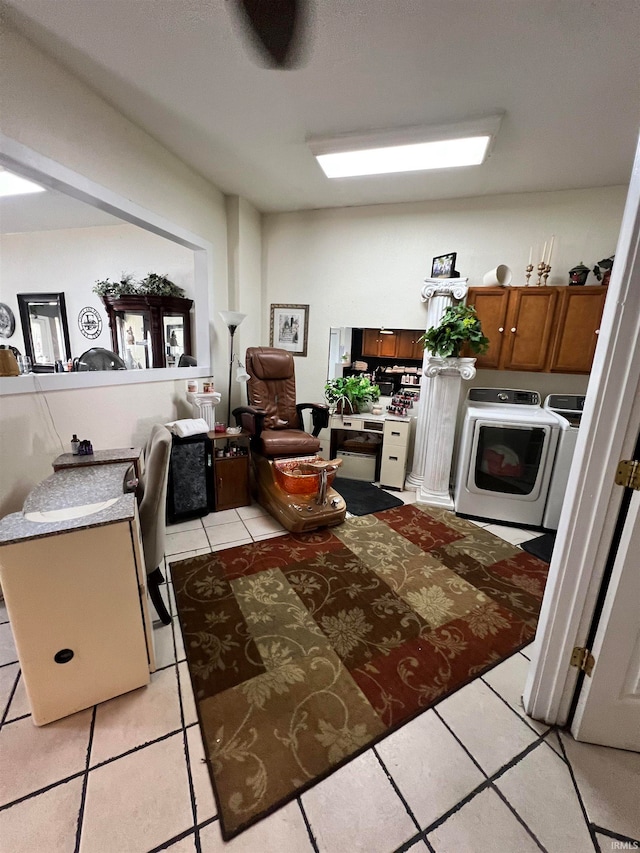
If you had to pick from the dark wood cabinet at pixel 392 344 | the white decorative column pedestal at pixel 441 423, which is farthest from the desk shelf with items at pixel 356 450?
the dark wood cabinet at pixel 392 344

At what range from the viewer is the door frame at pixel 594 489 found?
3.07ft

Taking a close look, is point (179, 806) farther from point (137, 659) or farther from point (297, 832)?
point (137, 659)

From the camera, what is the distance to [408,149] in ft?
7.47

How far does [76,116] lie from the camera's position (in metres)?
1.80

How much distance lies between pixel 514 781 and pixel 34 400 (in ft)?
9.01

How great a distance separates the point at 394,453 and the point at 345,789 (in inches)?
97.3

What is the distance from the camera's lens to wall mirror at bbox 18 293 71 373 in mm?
4336

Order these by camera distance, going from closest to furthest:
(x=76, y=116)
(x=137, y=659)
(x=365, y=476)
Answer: (x=137, y=659), (x=76, y=116), (x=365, y=476)

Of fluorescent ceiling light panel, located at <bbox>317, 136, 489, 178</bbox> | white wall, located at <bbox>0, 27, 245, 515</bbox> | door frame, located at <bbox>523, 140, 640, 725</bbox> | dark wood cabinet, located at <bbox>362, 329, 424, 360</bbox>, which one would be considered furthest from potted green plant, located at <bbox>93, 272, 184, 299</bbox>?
door frame, located at <bbox>523, 140, 640, 725</bbox>

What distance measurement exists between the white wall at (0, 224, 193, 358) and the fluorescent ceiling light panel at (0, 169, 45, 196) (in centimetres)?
108

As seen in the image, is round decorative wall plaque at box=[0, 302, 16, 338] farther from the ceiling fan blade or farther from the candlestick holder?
the candlestick holder

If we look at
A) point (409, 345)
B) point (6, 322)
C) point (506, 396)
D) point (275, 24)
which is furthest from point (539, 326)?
point (6, 322)

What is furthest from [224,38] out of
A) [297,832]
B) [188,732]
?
[297,832]

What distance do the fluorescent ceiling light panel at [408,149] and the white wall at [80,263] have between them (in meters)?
2.14
